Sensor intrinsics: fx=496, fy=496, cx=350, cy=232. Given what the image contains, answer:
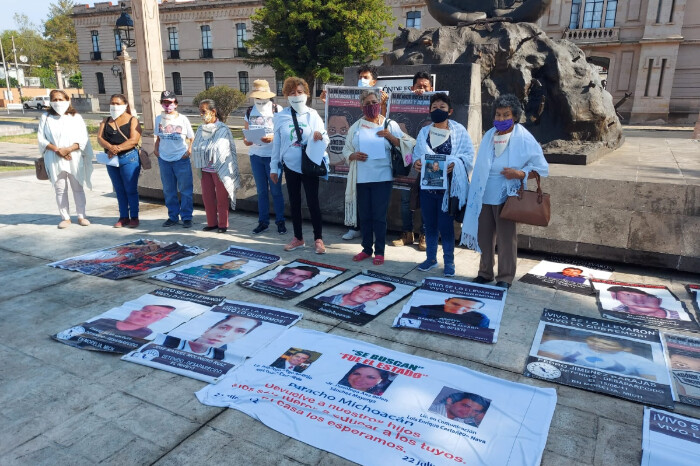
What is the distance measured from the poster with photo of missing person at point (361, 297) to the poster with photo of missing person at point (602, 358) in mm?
1200

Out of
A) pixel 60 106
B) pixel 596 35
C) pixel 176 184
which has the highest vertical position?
pixel 596 35

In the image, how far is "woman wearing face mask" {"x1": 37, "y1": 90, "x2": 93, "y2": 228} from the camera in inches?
245

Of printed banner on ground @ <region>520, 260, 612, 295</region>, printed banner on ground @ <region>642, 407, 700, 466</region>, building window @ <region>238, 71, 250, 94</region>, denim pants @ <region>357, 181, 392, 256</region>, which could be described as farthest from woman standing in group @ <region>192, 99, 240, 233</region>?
building window @ <region>238, 71, 250, 94</region>

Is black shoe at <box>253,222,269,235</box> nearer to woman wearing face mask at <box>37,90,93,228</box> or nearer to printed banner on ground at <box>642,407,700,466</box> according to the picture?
woman wearing face mask at <box>37,90,93,228</box>

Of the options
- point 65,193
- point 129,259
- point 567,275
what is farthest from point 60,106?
point 567,275

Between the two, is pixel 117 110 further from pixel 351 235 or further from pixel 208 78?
pixel 208 78

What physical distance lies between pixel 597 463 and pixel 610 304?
6.87 ft

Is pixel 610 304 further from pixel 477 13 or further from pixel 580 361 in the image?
pixel 477 13

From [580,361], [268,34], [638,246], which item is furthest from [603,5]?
[580,361]

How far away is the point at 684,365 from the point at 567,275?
1.73 m

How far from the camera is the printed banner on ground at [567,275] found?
453 centimetres

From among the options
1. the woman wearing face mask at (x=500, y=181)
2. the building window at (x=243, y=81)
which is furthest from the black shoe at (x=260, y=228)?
the building window at (x=243, y=81)

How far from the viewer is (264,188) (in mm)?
6227

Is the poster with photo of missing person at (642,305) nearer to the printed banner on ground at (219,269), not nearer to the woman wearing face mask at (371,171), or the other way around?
the woman wearing face mask at (371,171)
